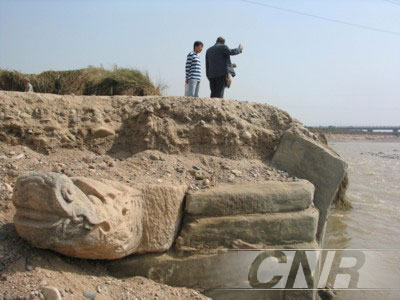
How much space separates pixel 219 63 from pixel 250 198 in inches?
109

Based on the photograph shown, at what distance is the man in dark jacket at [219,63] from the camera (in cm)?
584

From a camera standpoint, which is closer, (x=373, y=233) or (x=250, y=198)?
(x=250, y=198)

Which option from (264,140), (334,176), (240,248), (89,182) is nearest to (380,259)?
(334,176)

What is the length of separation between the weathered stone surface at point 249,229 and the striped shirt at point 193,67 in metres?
2.93

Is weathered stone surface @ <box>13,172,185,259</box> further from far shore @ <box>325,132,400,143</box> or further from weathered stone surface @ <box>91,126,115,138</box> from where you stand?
far shore @ <box>325,132,400,143</box>

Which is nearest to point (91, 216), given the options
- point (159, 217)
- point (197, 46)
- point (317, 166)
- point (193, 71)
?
point (159, 217)

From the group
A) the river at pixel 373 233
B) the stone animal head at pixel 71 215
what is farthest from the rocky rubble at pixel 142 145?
the river at pixel 373 233

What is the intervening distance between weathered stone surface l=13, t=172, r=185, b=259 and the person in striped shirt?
110 inches

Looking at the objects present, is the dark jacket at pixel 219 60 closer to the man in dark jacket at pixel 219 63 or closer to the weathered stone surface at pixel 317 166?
the man in dark jacket at pixel 219 63

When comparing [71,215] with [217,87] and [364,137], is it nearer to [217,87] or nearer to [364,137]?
[217,87]

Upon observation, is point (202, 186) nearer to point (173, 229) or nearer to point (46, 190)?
point (173, 229)

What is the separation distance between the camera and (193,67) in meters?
6.01

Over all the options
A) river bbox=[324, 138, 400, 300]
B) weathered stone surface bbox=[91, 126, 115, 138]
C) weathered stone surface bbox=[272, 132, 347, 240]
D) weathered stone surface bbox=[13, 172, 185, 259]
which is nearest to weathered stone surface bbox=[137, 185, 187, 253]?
weathered stone surface bbox=[13, 172, 185, 259]

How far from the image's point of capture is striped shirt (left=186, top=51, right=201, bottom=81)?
6.00 meters
